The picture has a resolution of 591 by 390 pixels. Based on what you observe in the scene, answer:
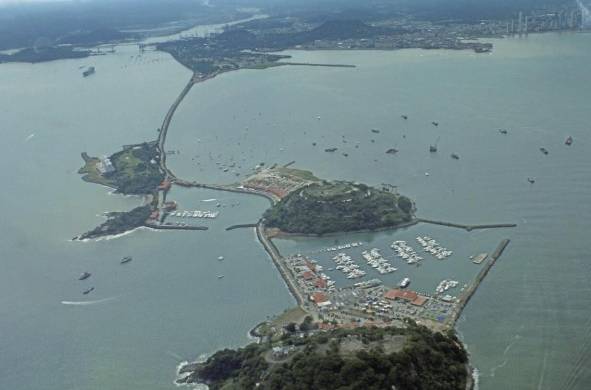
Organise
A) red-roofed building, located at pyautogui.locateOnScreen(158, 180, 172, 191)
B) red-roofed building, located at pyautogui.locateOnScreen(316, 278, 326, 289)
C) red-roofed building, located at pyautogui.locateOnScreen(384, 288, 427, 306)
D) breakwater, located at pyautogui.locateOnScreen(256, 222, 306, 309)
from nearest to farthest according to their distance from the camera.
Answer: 1. red-roofed building, located at pyautogui.locateOnScreen(384, 288, 427, 306)
2. breakwater, located at pyautogui.locateOnScreen(256, 222, 306, 309)
3. red-roofed building, located at pyautogui.locateOnScreen(316, 278, 326, 289)
4. red-roofed building, located at pyautogui.locateOnScreen(158, 180, 172, 191)

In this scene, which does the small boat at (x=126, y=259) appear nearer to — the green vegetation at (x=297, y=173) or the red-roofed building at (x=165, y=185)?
the red-roofed building at (x=165, y=185)

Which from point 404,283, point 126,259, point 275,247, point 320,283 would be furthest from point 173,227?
point 404,283

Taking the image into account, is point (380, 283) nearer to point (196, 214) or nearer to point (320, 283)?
point (320, 283)

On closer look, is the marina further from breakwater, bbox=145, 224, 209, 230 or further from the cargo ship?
the cargo ship

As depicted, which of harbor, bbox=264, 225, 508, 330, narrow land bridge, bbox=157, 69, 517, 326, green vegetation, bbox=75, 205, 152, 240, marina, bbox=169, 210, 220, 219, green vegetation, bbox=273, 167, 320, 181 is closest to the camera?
harbor, bbox=264, 225, 508, 330

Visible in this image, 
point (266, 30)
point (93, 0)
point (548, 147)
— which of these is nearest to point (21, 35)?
point (266, 30)

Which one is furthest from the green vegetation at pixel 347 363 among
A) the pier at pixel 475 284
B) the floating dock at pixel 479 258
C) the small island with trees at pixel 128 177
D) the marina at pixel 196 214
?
the small island with trees at pixel 128 177

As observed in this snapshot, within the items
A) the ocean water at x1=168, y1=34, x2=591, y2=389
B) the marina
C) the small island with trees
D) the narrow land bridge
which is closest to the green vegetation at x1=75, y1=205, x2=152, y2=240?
the small island with trees

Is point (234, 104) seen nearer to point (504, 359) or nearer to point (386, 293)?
point (386, 293)
